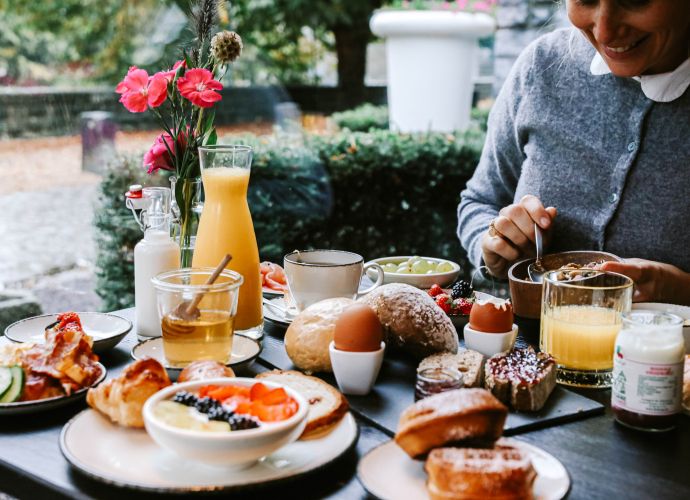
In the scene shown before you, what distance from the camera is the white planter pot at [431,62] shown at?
5.68 metres

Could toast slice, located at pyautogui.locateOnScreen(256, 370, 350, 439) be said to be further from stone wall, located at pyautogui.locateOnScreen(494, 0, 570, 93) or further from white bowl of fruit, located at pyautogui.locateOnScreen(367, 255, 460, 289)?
stone wall, located at pyautogui.locateOnScreen(494, 0, 570, 93)

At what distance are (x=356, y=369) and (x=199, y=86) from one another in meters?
0.61

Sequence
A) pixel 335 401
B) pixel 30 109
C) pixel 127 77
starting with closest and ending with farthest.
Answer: pixel 335 401 < pixel 127 77 < pixel 30 109

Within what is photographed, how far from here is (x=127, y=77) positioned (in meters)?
1.48

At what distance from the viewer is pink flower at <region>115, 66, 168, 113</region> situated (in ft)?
4.83

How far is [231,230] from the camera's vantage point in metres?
1.51

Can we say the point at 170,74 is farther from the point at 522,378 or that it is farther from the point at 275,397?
the point at 522,378

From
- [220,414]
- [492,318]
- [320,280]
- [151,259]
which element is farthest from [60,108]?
[220,414]

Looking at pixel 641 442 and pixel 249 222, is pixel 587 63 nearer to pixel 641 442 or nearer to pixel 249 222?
pixel 249 222

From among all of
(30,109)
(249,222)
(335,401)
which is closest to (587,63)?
(249,222)

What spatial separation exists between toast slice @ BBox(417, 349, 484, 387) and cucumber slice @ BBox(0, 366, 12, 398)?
2.05 ft

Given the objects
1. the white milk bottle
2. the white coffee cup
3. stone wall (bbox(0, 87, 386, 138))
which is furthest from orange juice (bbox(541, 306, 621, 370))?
stone wall (bbox(0, 87, 386, 138))

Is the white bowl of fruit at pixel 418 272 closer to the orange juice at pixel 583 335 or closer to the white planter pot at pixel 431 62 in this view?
the orange juice at pixel 583 335

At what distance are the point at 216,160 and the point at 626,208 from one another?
1.03 m
